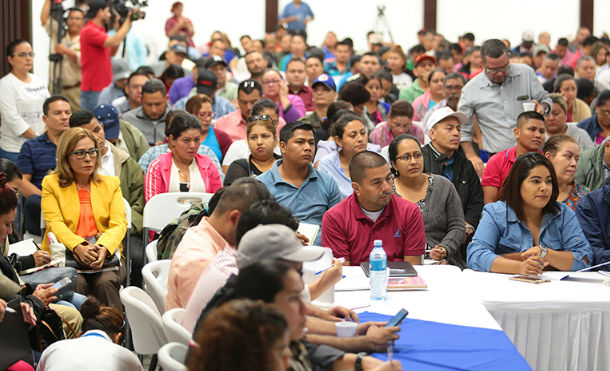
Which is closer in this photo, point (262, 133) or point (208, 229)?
point (208, 229)

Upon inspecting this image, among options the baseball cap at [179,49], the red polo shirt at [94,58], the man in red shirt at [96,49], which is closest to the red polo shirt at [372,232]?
the man in red shirt at [96,49]

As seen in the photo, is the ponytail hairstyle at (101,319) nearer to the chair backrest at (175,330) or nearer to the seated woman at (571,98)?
the chair backrest at (175,330)

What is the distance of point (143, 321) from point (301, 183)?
5.87 feet

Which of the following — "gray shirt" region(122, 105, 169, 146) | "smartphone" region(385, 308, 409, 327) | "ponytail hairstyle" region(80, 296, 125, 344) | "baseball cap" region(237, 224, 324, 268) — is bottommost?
"ponytail hairstyle" region(80, 296, 125, 344)

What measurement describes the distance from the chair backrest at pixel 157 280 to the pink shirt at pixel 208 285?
2.08 feet

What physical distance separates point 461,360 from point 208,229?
106 centimetres

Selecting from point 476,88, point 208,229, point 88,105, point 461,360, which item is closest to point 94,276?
point 208,229

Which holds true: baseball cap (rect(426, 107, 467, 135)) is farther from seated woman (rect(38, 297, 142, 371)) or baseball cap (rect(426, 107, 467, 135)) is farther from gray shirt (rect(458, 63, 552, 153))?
seated woman (rect(38, 297, 142, 371))

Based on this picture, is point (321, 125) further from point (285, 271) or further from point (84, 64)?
point (285, 271)

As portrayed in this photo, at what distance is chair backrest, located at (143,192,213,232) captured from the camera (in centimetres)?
439

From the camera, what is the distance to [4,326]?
2922 mm

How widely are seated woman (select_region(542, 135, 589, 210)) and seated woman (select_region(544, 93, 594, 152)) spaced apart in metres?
1.62

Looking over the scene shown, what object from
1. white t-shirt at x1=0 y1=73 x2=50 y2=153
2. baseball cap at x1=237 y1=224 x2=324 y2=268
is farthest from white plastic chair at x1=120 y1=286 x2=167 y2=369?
white t-shirt at x1=0 y1=73 x2=50 y2=153

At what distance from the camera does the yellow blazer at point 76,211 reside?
4.32 metres
